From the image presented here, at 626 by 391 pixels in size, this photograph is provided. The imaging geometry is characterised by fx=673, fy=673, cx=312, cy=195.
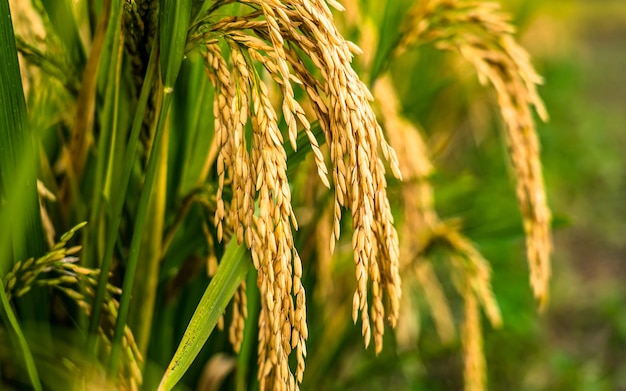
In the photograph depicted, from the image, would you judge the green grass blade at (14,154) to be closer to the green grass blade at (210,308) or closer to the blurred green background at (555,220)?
the green grass blade at (210,308)

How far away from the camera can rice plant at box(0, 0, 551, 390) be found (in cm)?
68

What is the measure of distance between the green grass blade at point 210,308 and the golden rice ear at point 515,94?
52 cm

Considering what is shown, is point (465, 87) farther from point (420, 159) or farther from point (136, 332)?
point (136, 332)

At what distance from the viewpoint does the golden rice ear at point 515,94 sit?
1.07 meters

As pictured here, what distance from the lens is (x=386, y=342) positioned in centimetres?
186

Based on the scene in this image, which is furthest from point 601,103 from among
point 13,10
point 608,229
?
point 13,10

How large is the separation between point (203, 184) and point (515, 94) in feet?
1.76

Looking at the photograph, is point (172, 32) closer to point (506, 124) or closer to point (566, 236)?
point (506, 124)

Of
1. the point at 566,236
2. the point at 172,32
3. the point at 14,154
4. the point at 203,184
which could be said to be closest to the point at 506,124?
the point at 203,184

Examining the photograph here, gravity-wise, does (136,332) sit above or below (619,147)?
above

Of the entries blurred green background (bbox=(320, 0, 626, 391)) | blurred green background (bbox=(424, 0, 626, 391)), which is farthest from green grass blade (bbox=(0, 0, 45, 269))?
blurred green background (bbox=(424, 0, 626, 391))

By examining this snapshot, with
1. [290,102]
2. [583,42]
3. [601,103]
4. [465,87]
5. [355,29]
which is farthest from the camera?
[583,42]

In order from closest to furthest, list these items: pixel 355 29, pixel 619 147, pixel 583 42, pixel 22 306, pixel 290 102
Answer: pixel 290 102, pixel 22 306, pixel 355 29, pixel 619 147, pixel 583 42

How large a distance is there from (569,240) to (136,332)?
327 cm
